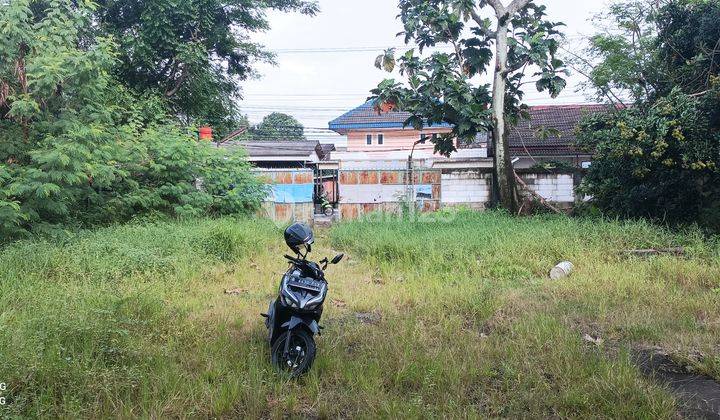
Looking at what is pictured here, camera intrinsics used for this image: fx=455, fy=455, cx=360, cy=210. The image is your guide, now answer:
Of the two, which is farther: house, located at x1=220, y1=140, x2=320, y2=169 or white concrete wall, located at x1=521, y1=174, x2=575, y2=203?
house, located at x1=220, y1=140, x2=320, y2=169

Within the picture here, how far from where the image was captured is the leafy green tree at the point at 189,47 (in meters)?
12.2

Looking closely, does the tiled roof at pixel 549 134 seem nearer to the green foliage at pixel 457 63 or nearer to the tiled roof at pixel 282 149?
the green foliage at pixel 457 63

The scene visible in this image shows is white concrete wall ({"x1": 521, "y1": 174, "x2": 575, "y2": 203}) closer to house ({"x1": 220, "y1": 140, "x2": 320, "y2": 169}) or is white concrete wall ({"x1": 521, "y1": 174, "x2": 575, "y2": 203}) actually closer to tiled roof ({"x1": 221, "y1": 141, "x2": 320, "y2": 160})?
house ({"x1": 220, "y1": 140, "x2": 320, "y2": 169})

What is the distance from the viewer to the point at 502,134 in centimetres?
1092

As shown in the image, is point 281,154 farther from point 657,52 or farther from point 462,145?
point 657,52

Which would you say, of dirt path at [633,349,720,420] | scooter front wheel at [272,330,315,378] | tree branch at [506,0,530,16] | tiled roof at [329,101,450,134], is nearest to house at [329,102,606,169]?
tiled roof at [329,101,450,134]

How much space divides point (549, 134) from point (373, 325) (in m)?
11.7

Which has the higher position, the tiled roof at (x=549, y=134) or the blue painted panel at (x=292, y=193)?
the tiled roof at (x=549, y=134)

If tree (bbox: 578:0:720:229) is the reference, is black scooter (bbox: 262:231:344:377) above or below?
below

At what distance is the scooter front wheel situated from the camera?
336 centimetres

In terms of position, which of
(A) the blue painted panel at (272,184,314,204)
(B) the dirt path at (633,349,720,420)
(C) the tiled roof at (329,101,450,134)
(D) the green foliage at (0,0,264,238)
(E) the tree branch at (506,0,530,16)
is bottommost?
(B) the dirt path at (633,349,720,420)

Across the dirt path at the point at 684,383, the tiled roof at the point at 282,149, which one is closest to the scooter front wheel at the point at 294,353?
the dirt path at the point at 684,383

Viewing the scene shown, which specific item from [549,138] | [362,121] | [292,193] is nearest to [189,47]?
[292,193]

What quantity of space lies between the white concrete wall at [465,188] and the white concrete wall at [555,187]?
1.21 metres
